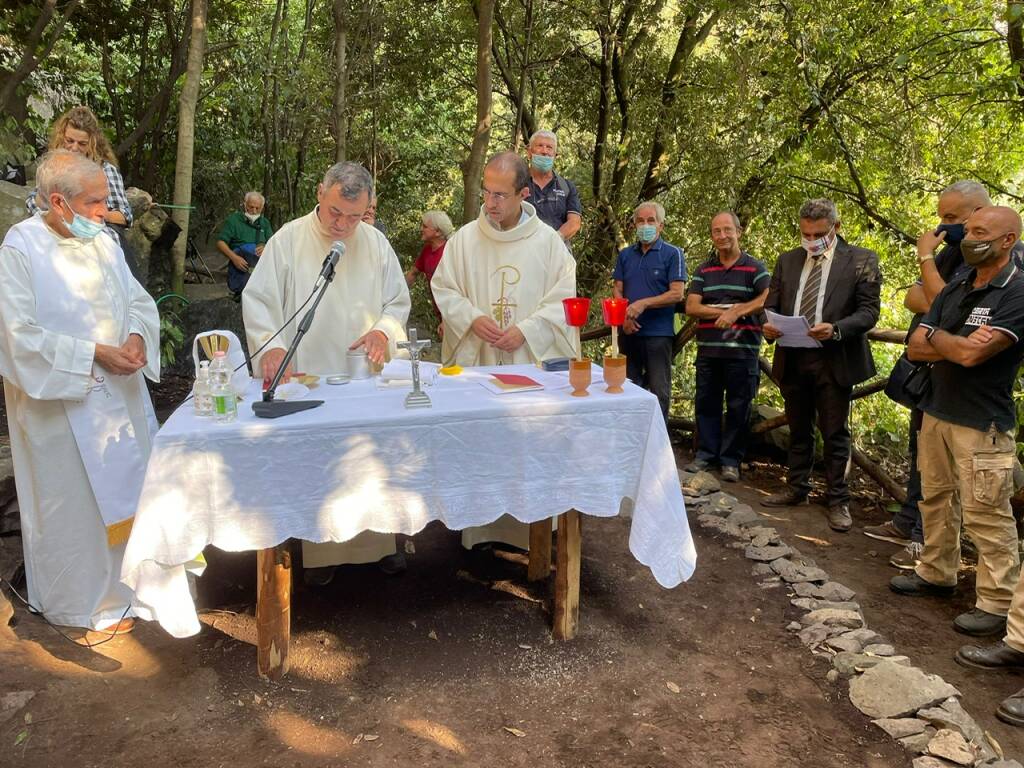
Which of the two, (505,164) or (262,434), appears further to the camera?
(505,164)

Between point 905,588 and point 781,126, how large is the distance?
465cm

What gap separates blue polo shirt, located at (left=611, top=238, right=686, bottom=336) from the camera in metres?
6.18

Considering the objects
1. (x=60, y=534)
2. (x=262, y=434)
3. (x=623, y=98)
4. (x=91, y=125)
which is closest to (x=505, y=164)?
(x=262, y=434)

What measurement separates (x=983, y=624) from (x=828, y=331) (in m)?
1.99

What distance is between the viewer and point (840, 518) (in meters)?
5.22

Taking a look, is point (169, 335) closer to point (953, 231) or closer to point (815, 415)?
point (815, 415)

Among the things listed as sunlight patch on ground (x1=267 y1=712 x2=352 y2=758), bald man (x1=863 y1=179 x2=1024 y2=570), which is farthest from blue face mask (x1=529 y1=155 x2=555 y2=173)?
sunlight patch on ground (x1=267 y1=712 x2=352 y2=758)

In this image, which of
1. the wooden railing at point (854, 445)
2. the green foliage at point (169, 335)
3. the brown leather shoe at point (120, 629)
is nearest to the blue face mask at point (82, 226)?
the brown leather shoe at point (120, 629)

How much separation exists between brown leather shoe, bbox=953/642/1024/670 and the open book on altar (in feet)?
7.31

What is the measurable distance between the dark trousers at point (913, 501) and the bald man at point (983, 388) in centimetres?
98

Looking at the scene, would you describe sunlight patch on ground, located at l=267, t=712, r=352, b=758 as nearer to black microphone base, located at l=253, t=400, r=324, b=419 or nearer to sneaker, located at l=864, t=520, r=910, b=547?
black microphone base, located at l=253, t=400, r=324, b=419

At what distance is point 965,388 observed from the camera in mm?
3691

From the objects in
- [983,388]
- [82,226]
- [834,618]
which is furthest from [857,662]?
[82,226]

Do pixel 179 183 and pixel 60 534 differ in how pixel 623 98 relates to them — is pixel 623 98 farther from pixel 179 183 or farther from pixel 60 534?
pixel 60 534
